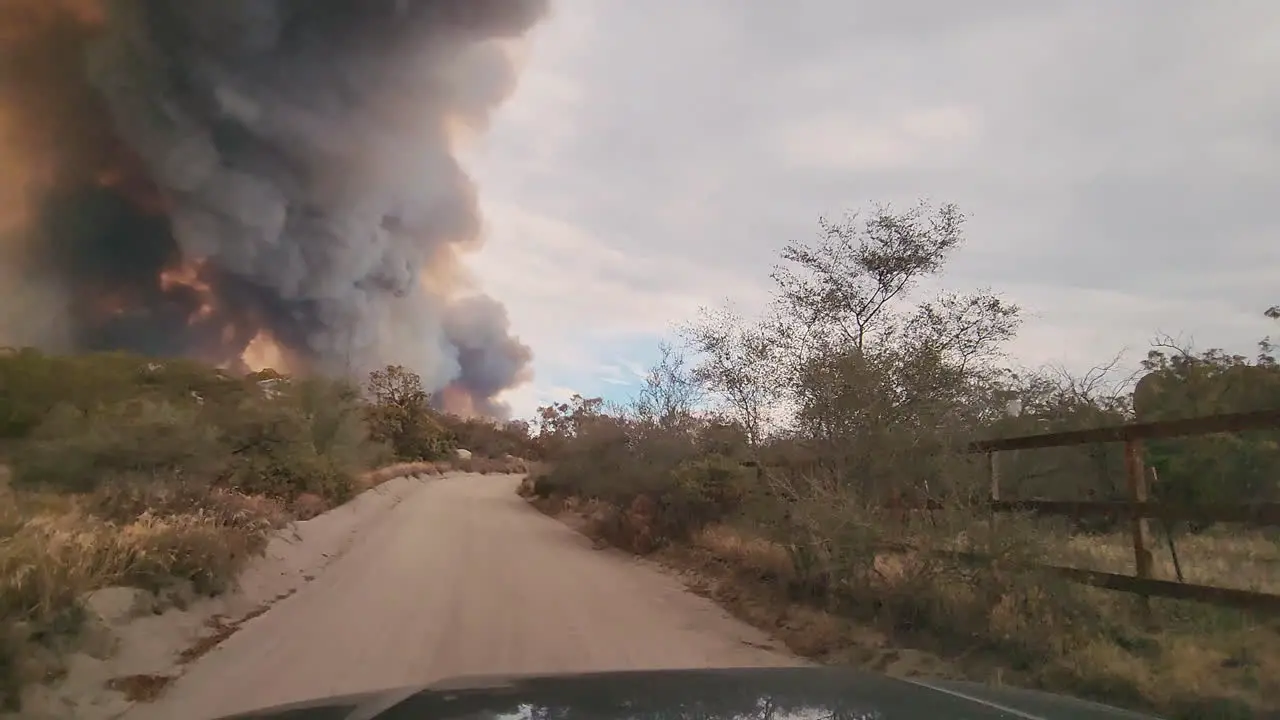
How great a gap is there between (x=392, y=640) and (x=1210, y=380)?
9.48 m

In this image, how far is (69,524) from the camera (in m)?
10.8

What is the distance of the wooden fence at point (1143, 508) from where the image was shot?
18.9 ft

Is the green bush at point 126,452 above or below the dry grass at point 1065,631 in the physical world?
above

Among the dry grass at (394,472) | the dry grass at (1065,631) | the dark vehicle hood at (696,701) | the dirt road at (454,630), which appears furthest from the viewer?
the dry grass at (394,472)

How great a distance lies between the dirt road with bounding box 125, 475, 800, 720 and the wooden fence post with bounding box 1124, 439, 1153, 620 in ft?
9.67

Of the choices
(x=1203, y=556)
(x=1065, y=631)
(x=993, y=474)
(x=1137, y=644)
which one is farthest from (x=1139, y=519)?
(x=1203, y=556)

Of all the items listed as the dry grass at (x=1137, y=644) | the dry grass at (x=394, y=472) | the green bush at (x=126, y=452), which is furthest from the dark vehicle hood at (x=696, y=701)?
the dry grass at (x=394, y=472)

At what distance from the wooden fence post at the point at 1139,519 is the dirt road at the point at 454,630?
116 inches

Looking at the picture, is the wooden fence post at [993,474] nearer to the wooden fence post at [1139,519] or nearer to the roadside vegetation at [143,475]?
the wooden fence post at [1139,519]

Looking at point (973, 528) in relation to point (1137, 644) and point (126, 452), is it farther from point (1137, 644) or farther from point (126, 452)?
point (126, 452)

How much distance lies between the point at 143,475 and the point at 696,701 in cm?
1534

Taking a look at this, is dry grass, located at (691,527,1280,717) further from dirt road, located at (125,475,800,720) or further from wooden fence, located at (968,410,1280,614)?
dirt road, located at (125,475,800,720)

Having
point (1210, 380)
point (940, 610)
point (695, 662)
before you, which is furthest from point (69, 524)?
point (1210, 380)

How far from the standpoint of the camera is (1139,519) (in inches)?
268
